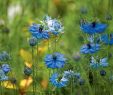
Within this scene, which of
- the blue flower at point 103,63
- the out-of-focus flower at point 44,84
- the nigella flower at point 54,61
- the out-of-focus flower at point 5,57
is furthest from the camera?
the out-of-focus flower at point 44,84

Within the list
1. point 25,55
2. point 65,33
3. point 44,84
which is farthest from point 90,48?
point 65,33

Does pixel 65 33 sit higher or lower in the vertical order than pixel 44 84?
higher

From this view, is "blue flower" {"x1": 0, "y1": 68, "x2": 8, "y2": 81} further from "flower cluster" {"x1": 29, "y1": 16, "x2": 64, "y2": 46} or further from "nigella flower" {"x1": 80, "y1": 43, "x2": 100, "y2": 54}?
"nigella flower" {"x1": 80, "y1": 43, "x2": 100, "y2": 54}

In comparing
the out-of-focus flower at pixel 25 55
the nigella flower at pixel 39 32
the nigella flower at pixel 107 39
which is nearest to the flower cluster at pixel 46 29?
the nigella flower at pixel 39 32

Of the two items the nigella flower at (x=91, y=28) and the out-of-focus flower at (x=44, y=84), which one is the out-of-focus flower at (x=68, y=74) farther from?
the out-of-focus flower at (x=44, y=84)

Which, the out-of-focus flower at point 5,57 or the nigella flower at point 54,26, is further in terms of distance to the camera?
the out-of-focus flower at point 5,57

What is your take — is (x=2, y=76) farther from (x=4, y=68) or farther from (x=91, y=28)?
(x=91, y=28)

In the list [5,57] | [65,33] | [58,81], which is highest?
[65,33]

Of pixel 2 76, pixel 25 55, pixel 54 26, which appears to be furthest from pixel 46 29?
pixel 25 55

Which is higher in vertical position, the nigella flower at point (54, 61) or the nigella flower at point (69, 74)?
the nigella flower at point (54, 61)

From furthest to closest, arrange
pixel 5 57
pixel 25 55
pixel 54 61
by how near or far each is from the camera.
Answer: pixel 25 55, pixel 5 57, pixel 54 61

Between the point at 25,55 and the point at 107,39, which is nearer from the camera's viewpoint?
the point at 107,39

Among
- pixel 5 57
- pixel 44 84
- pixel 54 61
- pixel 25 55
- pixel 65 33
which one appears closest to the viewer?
pixel 54 61
